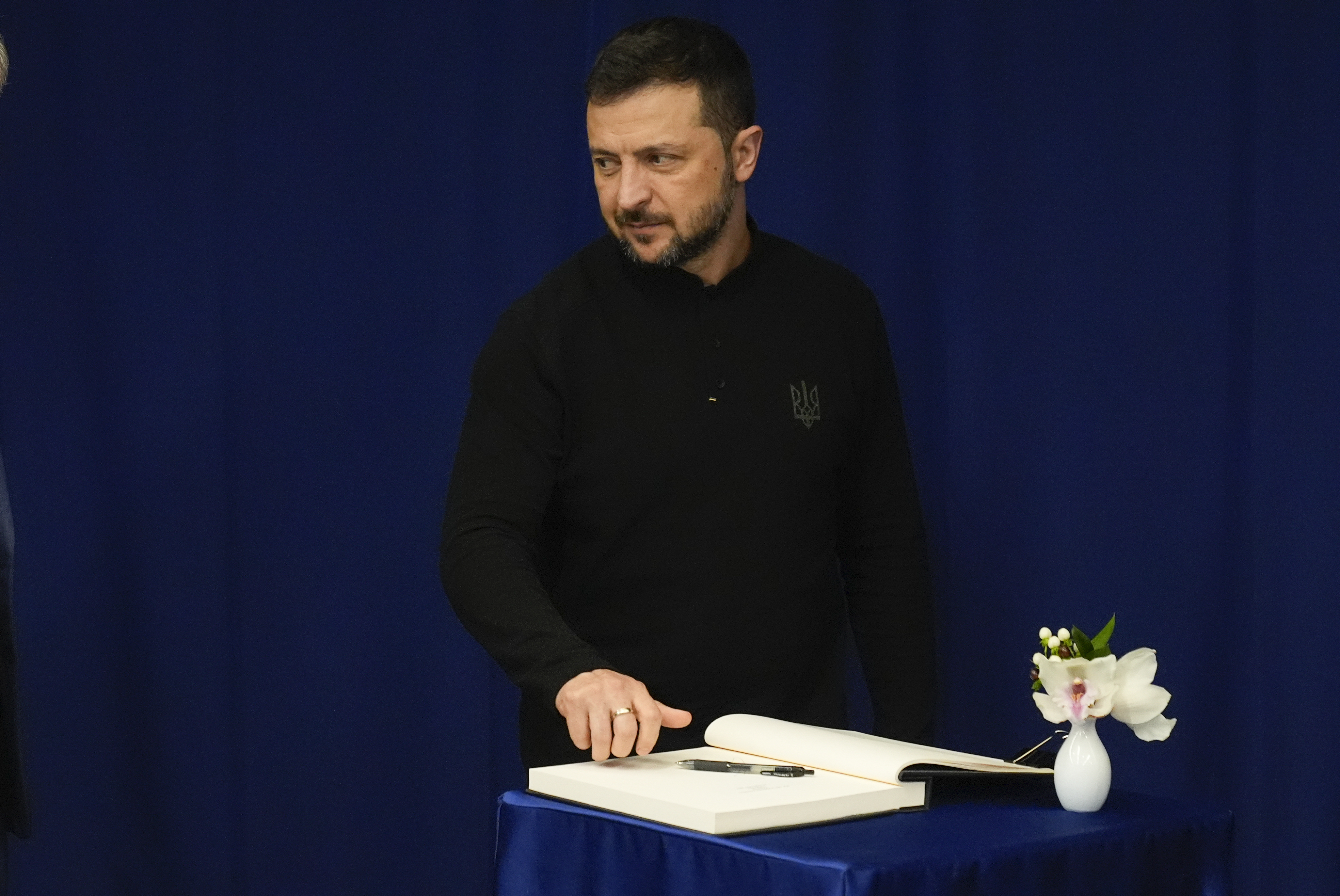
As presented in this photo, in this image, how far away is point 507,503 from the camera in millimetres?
2051

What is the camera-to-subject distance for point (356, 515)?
293 centimetres

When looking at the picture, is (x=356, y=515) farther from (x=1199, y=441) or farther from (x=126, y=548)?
(x=1199, y=441)

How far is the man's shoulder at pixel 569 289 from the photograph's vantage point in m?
2.17

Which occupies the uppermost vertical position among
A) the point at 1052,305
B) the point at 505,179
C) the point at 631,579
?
the point at 505,179

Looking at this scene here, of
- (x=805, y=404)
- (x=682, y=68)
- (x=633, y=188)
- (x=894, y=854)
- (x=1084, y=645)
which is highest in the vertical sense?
(x=682, y=68)

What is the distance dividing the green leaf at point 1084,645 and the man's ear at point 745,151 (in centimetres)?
95

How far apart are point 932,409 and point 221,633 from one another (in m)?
1.39

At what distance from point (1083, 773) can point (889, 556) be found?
0.90 metres

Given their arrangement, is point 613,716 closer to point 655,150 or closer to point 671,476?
point 671,476

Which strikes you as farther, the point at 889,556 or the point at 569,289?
the point at 889,556

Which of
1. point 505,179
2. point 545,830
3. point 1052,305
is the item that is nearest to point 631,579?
point 545,830

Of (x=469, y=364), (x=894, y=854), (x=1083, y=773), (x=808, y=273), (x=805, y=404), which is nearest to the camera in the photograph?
(x=894, y=854)

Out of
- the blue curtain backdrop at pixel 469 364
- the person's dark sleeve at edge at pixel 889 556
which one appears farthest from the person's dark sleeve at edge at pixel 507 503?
the blue curtain backdrop at pixel 469 364

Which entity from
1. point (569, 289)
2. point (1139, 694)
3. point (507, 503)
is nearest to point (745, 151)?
point (569, 289)
